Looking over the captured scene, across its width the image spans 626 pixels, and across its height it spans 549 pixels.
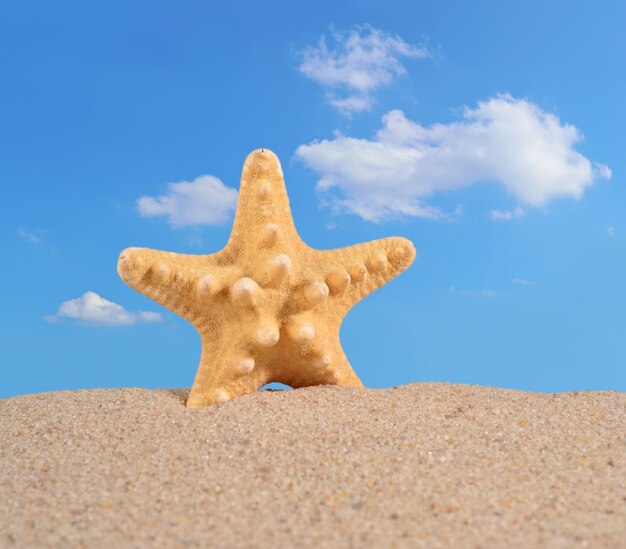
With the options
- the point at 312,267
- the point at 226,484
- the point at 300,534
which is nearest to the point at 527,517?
the point at 300,534

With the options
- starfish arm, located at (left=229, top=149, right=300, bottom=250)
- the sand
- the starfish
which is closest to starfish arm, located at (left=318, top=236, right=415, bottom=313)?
the starfish

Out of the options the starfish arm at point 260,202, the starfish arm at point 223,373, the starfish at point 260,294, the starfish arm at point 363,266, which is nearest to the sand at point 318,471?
the starfish arm at point 223,373

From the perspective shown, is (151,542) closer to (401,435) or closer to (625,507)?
(401,435)

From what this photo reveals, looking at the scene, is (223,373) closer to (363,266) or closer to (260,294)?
(260,294)

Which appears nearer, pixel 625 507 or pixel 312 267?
pixel 625 507

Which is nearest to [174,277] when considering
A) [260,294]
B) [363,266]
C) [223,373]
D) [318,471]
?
[260,294]
